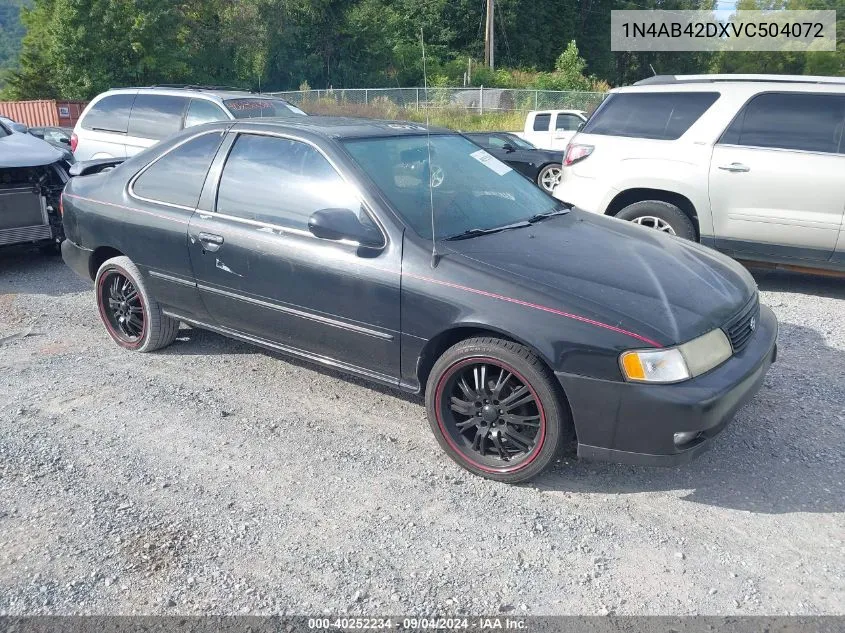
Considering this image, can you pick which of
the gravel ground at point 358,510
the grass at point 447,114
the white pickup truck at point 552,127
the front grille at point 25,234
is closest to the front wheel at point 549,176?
the white pickup truck at point 552,127

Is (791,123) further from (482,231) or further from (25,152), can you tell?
(25,152)

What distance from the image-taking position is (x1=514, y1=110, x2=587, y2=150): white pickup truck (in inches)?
699

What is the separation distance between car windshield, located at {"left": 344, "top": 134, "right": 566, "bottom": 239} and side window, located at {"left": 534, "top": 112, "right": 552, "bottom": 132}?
1472 cm

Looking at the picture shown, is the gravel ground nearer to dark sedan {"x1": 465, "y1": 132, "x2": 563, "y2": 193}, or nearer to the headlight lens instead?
the headlight lens

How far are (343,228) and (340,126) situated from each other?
99cm

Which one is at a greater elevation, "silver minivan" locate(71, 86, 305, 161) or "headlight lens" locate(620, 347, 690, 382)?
"silver minivan" locate(71, 86, 305, 161)

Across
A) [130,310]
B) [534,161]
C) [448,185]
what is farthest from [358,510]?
[534,161]

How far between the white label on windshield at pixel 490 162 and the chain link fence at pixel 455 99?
997 inches

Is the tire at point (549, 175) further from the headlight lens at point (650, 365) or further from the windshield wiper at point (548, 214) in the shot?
the headlight lens at point (650, 365)

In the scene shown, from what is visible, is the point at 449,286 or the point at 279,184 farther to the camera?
the point at 279,184

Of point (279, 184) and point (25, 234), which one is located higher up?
point (279, 184)

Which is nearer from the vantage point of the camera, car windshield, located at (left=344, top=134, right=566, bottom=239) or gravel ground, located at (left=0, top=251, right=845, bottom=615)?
gravel ground, located at (left=0, top=251, right=845, bottom=615)

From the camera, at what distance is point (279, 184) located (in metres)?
4.02

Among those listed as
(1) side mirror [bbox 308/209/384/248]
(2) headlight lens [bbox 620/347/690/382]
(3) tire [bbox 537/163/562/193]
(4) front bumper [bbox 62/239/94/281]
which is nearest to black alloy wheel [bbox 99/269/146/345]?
(4) front bumper [bbox 62/239/94/281]
